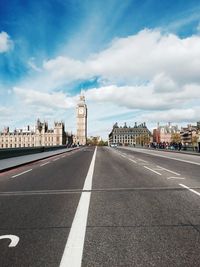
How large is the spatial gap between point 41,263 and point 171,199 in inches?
190

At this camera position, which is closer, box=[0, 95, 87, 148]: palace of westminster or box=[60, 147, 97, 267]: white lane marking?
box=[60, 147, 97, 267]: white lane marking

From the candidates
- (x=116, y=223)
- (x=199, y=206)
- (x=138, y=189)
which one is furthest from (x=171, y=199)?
(x=116, y=223)

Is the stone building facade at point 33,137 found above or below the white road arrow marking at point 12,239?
above

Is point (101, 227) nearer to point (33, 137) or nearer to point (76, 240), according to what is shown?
point (76, 240)

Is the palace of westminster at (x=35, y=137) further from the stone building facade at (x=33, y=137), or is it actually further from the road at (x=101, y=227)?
the road at (x=101, y=227)

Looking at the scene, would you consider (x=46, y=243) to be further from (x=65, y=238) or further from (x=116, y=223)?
(x=116, y=223)

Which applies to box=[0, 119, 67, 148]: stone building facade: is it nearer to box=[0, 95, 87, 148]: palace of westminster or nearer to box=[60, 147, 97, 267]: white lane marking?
box=[0, 95, 87, 148]: palace of westminster

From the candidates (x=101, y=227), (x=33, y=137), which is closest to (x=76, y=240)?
(x=101, y=227)

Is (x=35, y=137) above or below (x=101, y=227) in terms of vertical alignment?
above

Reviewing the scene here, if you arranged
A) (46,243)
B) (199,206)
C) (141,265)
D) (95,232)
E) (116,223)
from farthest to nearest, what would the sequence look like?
(199,206) < (116,223) < (95,232) < (46,243) < (141,265)

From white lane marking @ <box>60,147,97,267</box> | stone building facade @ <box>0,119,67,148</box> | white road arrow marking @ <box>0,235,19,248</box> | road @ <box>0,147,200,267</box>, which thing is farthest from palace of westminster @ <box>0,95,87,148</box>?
white road arrow marking @ <box>0,235,19,248</box>

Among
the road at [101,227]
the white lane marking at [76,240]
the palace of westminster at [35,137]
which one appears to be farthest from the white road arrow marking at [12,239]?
the palace of westminster at [35,137]

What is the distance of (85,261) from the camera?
390 cm

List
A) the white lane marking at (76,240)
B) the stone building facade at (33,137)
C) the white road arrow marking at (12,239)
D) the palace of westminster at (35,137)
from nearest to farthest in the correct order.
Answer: the white lane marking at (76,240) < the white road arrow marking at (12,239) < the palace of westminster at (35,137) < the stone building facade at (33,137)
